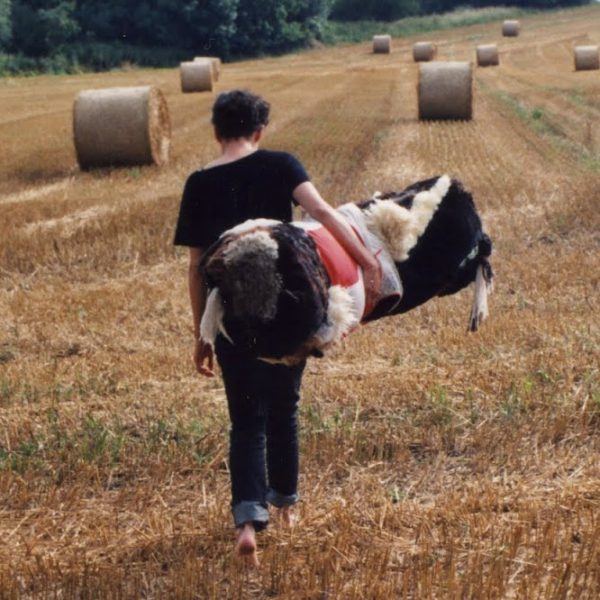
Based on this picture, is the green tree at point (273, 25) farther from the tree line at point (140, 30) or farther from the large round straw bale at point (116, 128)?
the large round straw bale at point (116, 128)

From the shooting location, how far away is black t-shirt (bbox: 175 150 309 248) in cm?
426

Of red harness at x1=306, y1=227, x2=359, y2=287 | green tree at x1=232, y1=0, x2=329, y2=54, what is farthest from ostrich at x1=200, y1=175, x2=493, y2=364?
green tree at x1=232, y1=0, x2=329, y2=54

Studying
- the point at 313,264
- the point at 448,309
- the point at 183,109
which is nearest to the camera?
the point at 313,264

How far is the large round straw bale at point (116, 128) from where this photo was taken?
56.7 feet

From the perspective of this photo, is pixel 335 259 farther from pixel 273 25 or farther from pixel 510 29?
pixel 510 29

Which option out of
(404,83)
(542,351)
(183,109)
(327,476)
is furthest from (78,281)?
(404,83)

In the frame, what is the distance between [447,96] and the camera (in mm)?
23172

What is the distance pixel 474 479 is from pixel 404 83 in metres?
29.5

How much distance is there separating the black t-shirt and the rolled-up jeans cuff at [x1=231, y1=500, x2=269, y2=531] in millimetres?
922

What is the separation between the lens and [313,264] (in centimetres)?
403

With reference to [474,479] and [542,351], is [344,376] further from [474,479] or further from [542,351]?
[474,479]

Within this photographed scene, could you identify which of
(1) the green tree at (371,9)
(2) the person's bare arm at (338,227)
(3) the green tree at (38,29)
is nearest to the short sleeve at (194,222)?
(2) the person's bare arm at (338,227)

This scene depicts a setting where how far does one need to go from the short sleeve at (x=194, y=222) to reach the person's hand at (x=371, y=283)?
559 millimetres

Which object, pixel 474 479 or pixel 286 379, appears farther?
pixel 474 479
